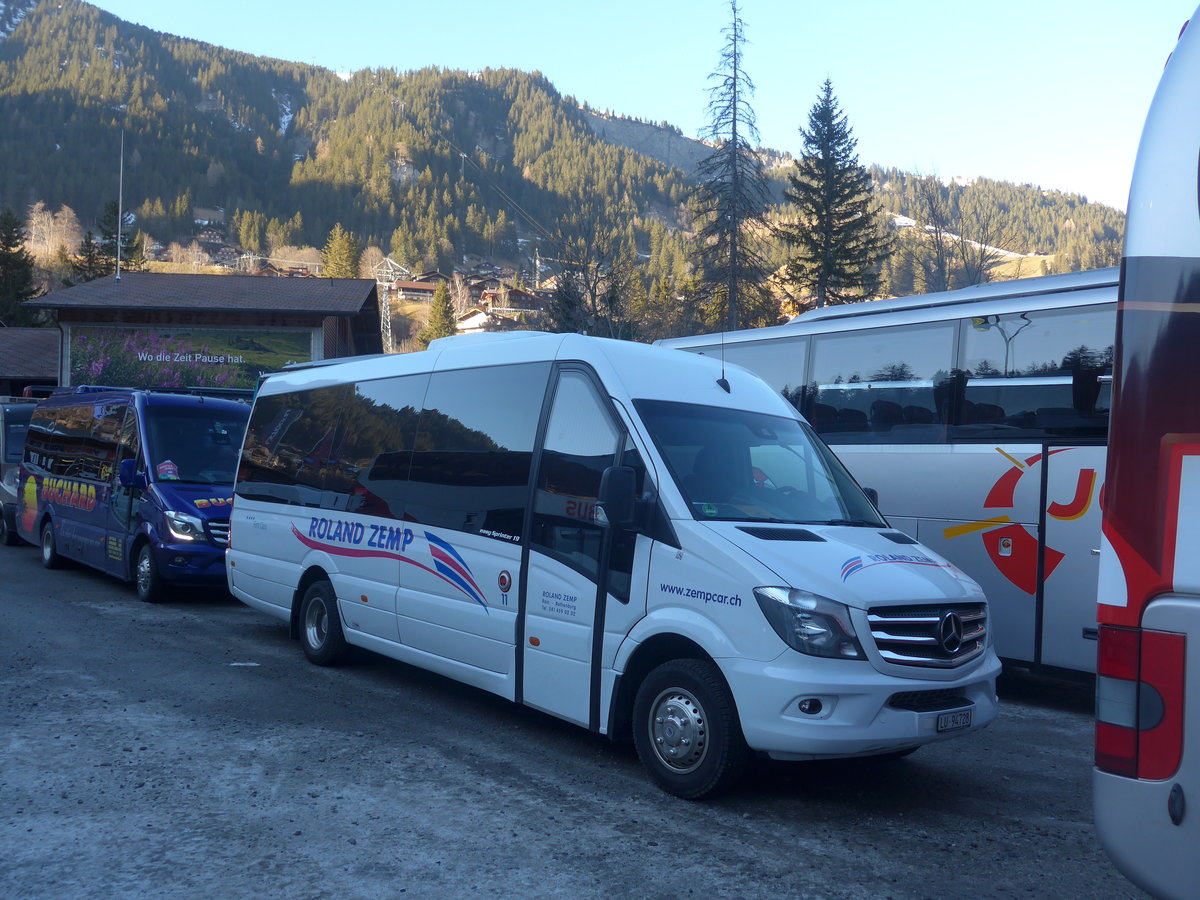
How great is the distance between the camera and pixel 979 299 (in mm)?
10039

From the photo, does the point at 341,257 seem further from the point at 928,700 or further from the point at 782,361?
the point at 928,700

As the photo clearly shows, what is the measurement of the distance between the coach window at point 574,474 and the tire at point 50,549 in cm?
1125

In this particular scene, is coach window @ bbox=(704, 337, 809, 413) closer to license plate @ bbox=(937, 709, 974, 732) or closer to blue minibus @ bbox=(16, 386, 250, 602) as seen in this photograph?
license plate @ bbox=(937, 709, 974, 732)

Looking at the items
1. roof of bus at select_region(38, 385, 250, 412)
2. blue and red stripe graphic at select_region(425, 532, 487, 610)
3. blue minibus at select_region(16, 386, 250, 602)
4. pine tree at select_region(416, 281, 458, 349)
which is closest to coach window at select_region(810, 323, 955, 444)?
blue and red stripe graphic at select_region(425, 532, 487, 610)

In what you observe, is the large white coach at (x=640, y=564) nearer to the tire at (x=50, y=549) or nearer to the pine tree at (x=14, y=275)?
the tire at (x=50, y=549)

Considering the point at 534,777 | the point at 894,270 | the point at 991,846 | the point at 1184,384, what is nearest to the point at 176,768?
the point at 534,777

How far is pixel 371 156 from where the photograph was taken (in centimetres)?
16500

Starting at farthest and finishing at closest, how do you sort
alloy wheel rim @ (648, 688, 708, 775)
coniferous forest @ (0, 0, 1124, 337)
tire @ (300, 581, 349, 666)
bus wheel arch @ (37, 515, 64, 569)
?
coniferous forest @ (0, 0, 1124, 337)
bus wheel arch @ (37, 515, 64, 569)
tire @ (300, 581, 349, 666)
alloy wheel rim @ (648, 688, 708, 775)

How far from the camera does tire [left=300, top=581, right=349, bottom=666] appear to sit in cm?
888

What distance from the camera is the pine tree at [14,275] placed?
243 ft

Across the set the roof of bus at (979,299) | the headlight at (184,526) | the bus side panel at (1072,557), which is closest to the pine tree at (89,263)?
the headlight at (184,526)

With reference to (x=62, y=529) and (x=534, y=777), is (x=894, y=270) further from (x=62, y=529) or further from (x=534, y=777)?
(x=534, y=777)

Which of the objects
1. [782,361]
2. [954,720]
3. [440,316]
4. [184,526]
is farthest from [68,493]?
[440,316]

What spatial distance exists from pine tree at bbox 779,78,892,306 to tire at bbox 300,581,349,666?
45992 mm
